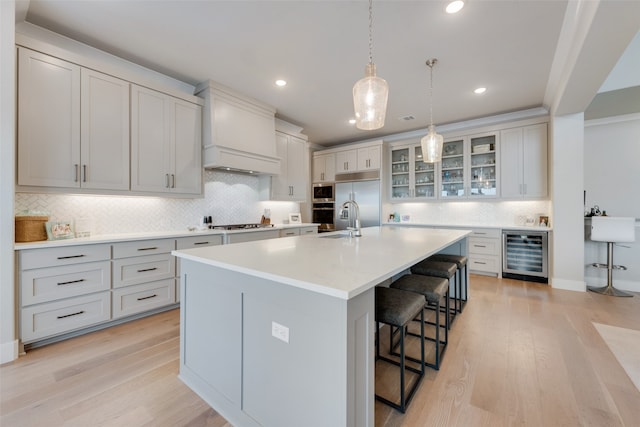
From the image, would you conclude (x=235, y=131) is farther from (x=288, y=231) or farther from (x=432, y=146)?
(x=432, y=146)

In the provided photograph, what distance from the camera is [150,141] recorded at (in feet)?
9.75

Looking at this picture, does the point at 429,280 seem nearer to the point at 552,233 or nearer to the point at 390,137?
the point at 552,233

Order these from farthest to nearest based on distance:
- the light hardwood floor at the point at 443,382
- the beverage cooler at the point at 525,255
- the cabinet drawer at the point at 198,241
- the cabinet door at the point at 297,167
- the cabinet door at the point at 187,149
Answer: the cabinet door at the point at 297,167 → the beverage cooler at the point at 525,255 → the cabinet door at the point at 187,149 → the cabinet drawer at the point at 198,241 → the light hardwood floor at the point at 443,382

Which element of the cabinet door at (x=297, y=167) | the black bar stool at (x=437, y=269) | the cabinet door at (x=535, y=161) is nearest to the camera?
the black bar stool at (x=437, y=269)

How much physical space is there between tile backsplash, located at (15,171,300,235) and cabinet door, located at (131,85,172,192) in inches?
12.5

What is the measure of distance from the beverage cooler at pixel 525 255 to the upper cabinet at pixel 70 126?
534cm

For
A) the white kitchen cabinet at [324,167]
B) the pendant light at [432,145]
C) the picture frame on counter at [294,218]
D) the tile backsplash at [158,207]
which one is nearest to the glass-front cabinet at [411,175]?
the white kitchen cabinet at [324,167]

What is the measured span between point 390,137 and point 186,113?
397cm

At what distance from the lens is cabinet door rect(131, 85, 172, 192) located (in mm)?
2848

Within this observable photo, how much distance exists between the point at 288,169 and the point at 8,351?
150 inches

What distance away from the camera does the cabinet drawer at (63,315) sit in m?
2.08

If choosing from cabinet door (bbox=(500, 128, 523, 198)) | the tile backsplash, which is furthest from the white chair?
the tile backsplash

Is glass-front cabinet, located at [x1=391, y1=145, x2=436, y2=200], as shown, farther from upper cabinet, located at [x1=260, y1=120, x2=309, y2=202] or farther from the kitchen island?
the kitchen island

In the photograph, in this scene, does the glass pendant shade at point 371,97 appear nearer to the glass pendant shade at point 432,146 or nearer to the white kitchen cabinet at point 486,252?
the glass pendant shade at point 432,146
